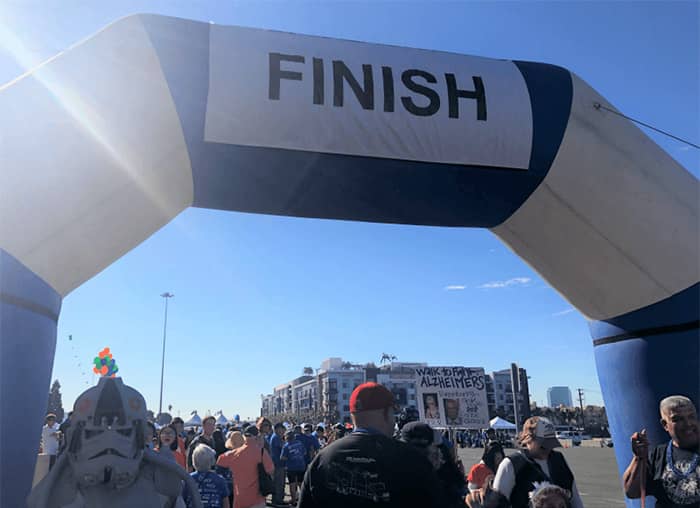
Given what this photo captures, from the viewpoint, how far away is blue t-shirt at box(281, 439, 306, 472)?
34.2 ft

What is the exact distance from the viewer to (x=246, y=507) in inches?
219

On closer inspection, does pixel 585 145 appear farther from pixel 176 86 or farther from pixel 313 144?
pixel 176 86

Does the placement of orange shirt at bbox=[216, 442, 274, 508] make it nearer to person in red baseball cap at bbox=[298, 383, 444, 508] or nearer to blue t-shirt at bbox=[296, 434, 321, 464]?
person in red baseball cap at bbox=[298, 383, 444, 508]

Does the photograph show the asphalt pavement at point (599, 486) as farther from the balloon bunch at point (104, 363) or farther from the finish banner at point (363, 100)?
the balloon bunch at point (104, 363)

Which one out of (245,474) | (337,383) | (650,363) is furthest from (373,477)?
(337,383)

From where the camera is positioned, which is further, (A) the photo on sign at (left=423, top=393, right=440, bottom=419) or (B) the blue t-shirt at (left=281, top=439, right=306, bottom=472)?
(B) the blue t-shirt at (left=281, top=439, right=306, bottom=472)

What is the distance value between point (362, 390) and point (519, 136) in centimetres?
283

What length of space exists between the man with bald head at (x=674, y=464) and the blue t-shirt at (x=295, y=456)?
7.77 metres

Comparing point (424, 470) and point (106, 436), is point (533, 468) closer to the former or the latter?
point (424, 470)

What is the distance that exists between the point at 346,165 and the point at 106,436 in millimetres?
2815

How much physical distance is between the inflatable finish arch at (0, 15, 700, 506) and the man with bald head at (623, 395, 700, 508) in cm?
143

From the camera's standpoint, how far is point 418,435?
12.6 feet

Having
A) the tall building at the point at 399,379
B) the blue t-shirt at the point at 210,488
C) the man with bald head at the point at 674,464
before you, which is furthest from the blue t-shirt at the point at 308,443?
the tall building at the point at 399,379

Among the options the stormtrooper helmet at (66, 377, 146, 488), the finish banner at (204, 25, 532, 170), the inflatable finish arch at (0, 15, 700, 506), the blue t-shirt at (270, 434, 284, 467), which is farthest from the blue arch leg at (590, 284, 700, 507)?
the blue t-shirt at (270, 434, 284, 467)
